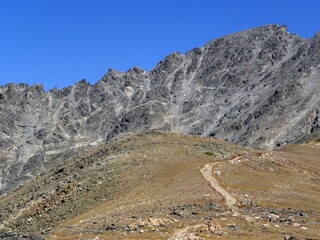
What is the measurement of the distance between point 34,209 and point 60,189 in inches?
176

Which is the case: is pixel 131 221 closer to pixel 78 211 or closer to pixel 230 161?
pixel 78 211

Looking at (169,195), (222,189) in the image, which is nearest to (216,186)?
(222,189)

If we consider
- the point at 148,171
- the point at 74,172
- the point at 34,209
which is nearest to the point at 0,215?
the point at 34,209

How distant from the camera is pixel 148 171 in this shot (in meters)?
62.2

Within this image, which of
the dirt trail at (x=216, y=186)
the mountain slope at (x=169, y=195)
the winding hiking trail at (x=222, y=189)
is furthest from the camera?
the dirt trail at (x=216, y=186)

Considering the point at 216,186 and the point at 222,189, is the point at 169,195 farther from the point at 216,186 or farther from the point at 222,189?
the point at 216,186

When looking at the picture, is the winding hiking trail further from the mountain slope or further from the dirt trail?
the mountain slope

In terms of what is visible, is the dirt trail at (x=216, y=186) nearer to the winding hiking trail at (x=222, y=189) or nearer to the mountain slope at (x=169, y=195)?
the winding hiking trail at (x=222, y=189)

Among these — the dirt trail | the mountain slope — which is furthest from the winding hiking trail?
the mountain slope

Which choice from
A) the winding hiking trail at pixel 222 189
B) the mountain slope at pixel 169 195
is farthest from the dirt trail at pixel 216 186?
the mountain slope at pixel 169 195

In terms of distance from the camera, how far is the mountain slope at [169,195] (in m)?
39.5

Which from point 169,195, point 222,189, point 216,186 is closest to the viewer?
point 169,195

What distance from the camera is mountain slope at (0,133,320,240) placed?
1554 inches

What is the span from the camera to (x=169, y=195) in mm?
51375
